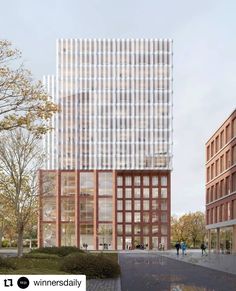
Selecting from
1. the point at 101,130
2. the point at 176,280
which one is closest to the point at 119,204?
the point at 101,130

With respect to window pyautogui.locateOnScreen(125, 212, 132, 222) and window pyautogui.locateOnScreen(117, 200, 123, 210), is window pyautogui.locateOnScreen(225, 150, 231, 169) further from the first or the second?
→ window pyautogui.locateOnScreen(117, 200, 123, 210)

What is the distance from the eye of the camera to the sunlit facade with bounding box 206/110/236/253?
71.1 meters

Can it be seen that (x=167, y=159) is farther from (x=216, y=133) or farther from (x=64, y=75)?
(x=216, y=133)

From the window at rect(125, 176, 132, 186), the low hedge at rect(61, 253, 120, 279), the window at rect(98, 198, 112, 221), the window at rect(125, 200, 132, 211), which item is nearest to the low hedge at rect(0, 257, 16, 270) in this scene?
the low hedge at rect(61, 253, 120, 279)

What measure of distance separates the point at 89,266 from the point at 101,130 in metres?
106

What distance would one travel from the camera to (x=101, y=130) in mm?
132875

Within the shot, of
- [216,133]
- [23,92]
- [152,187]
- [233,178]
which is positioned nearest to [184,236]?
[152,187]

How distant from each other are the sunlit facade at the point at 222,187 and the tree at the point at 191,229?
6066cm

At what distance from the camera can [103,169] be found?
134375 mm

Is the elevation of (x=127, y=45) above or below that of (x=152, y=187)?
above

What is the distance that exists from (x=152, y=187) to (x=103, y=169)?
18.5 meters

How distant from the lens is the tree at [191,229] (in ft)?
497

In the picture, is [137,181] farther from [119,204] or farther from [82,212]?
[82,212]

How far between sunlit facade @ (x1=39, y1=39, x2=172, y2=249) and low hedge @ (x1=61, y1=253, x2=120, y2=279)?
102177 mm
